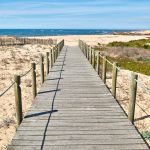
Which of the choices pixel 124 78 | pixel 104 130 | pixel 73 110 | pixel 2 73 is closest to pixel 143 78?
pixel 124 78

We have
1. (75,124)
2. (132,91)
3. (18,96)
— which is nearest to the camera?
(75,124)

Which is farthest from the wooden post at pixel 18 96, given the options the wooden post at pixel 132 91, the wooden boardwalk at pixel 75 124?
the wooden post at pixel 132 91

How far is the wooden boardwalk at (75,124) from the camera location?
6602mm

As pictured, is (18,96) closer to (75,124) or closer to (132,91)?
(75,124)

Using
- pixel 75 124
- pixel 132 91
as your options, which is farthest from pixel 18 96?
pixel 132 91

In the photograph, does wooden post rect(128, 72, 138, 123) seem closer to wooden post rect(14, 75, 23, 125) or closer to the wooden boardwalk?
the wooden boardwalk

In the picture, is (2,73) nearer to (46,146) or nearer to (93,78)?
(93,78)

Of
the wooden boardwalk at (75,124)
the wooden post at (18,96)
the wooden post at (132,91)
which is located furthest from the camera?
the wooden post at (132,91)

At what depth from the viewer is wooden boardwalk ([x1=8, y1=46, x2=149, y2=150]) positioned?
6602mm

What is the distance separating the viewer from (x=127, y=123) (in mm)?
7945

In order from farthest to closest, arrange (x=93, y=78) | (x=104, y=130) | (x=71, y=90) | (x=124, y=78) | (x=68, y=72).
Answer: (x=124, y=78), (x=68, y=72), (x=93, y=78), (x=71, y=90), (x=104, y=130)

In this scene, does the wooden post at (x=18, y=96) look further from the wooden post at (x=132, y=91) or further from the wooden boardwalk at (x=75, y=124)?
the wooden post at (x=132, y=91)

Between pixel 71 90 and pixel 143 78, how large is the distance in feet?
29.9

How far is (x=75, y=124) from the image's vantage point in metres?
7.80
